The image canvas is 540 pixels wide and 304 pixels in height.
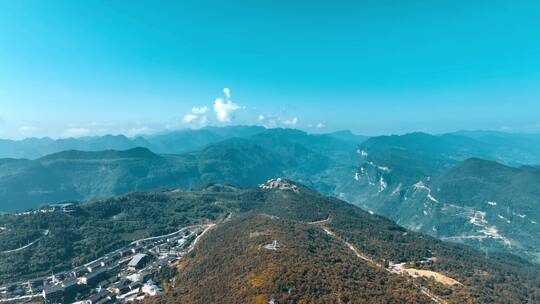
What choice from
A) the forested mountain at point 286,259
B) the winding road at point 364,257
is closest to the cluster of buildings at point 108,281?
the forested mountain at point 286,259

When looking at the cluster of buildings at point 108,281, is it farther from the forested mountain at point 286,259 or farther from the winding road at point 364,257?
the winding road at point 364,257

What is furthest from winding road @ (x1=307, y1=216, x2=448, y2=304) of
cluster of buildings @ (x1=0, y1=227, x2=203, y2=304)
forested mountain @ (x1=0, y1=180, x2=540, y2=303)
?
cluster of buildings @ (x1=0, y1=227, x2=203, y2=304)

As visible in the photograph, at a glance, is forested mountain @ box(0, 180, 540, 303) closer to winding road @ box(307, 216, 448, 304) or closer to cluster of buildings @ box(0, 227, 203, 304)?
winding road @ box(307, 216, 448, 304)

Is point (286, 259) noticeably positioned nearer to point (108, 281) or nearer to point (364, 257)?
point (364, 257)

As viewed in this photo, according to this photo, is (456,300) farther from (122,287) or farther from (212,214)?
(212,214)

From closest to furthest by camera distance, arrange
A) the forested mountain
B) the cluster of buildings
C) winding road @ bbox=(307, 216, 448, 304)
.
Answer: the forested mountain
winding road @ bbox=(307, 216, 448, 304)
the cluster of buildings
